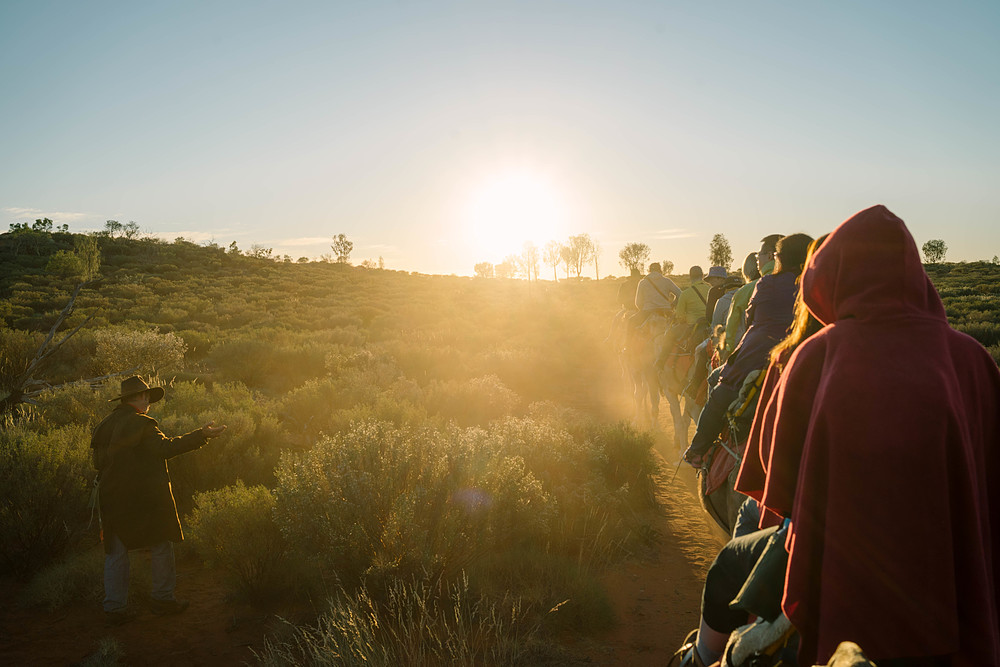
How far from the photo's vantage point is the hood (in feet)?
5.32

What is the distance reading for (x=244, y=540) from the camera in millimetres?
5543

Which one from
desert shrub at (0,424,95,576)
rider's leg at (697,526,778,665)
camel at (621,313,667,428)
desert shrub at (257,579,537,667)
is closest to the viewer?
rider's leg at (697,526,778,665)

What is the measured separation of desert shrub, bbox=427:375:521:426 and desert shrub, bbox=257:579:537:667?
21.3 ft

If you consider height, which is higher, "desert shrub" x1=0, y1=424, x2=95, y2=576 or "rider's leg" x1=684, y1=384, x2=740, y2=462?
"rider's leg" x1=684, y1=384, x2=740, y2=462

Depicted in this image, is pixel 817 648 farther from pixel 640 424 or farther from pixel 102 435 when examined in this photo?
pixel 640 424

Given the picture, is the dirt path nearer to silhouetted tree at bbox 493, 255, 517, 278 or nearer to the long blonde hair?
the long blonde hair

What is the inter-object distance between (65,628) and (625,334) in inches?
401

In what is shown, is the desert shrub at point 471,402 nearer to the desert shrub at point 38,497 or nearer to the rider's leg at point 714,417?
the desert shrub at point 38,497

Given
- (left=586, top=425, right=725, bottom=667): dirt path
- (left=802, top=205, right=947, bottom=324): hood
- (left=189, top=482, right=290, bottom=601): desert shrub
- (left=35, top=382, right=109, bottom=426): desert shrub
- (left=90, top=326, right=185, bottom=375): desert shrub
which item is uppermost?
(left=802, top=205, right=947, bottom=324): hood

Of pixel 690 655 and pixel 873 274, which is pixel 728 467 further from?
pixel 873 274

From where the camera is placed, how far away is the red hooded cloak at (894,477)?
1500 mm

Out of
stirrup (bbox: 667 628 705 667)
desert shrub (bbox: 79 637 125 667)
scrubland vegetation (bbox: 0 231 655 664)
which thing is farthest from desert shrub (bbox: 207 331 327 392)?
stirrup (bbox: 667 628 705 667)

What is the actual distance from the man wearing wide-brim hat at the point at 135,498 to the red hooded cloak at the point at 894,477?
4.89m

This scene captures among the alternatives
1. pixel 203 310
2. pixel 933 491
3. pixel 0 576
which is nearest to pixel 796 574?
pixel 933 491
